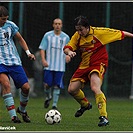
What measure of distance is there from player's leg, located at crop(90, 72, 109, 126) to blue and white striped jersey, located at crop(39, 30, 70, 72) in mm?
4364

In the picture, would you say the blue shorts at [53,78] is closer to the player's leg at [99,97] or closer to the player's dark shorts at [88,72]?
the player's dark shorts at [88,72]

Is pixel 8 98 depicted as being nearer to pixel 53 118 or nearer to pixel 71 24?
pixel 53 118

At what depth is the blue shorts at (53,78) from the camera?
13703mm

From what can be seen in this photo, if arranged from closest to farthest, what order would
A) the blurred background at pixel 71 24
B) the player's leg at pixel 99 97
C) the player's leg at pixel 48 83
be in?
the player's leg at pixel 99 97 → the player's leg at pixel 48 83 → the blurred background at pixel 71 24

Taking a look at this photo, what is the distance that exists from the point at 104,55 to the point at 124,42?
969 cm

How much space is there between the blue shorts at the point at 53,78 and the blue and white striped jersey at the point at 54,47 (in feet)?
0.33

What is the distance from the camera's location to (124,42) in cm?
1917

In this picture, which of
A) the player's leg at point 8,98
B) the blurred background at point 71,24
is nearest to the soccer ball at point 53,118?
the player's leg at point 8,98

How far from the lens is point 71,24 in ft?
61.6

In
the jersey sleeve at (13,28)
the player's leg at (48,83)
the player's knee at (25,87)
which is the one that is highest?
the jersey sleeve at (13,28)

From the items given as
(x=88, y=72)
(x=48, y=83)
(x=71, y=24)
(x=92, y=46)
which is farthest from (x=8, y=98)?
(x=71, y=24)

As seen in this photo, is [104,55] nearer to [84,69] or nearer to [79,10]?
[84,69]

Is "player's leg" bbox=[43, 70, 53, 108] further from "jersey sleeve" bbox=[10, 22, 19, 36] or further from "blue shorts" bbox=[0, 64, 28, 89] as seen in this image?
"jersey sleeve" bbox=[10, 22, 19, 36]

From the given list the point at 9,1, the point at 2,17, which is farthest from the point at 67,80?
the point at 2,17
